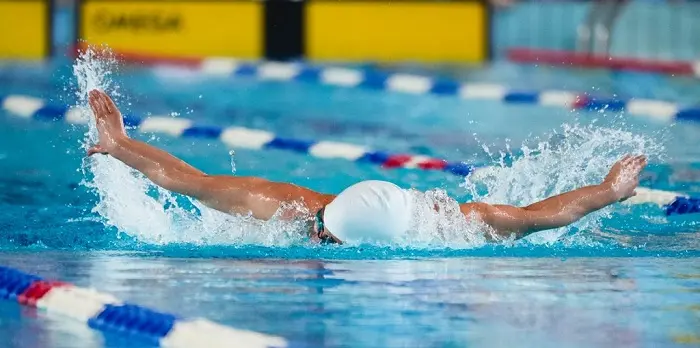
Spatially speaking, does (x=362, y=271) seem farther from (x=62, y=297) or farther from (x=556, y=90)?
(x=556, y=90)

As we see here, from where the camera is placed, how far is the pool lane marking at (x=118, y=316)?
131 inches

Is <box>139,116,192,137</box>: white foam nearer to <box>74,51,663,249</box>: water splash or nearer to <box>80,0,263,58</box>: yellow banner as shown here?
<box>74,51,663,249</box>: water splash

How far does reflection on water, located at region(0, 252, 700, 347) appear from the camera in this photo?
3484 mm

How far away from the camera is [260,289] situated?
402cm

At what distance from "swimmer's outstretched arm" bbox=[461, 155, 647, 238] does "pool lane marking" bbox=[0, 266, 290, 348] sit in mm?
1384

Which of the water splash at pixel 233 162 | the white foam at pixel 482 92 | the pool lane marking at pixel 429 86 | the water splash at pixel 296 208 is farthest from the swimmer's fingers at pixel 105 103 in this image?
the white foam at pixel 482 92

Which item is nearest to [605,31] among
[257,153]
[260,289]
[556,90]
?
[556,90]

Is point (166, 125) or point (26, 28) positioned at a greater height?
point (26, 28)

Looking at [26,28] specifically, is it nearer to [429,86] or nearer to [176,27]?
[176,27]

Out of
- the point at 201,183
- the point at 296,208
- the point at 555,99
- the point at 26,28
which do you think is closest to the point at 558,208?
the point at 296,208

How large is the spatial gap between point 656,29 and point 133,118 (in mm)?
6986

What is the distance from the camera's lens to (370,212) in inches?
177

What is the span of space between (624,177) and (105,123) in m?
1.73

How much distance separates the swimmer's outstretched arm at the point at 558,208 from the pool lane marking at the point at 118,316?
1384 millimetres
